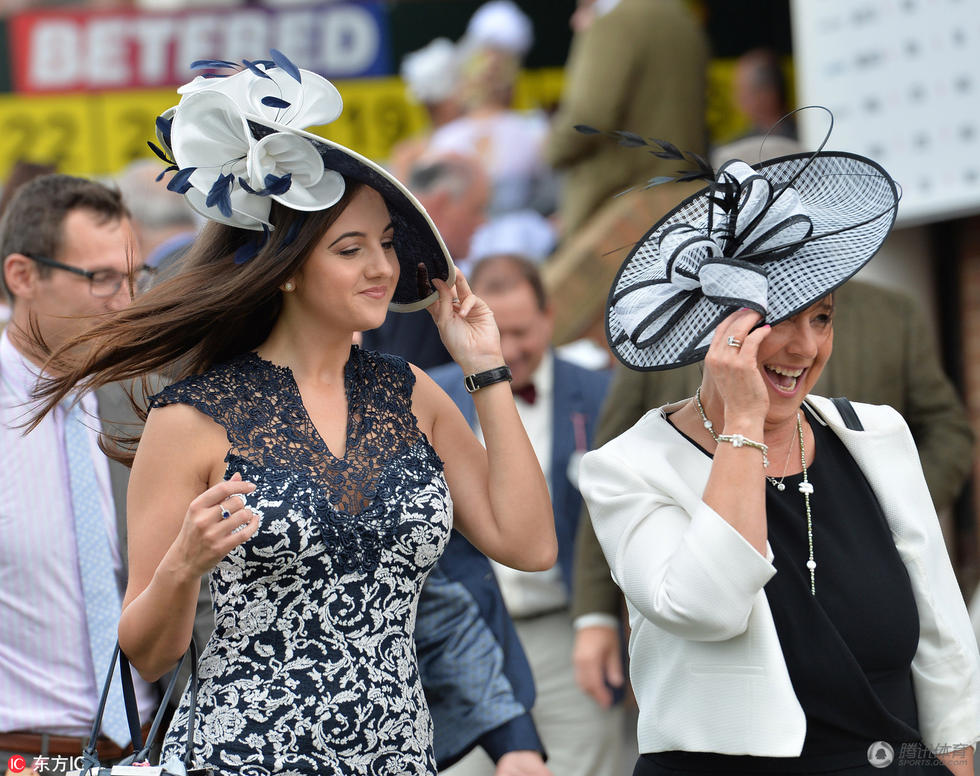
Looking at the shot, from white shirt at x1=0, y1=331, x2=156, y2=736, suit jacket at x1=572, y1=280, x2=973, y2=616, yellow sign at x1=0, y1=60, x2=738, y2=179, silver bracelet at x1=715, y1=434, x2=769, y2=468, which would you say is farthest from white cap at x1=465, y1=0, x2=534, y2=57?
silver bracelet at x1=715, y1=434, x2=769, y2=468

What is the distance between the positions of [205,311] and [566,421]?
7.39 ft

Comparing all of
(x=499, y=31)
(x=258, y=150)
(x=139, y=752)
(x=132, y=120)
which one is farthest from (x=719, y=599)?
(x=132, y=120)

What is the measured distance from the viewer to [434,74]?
9.97 metres

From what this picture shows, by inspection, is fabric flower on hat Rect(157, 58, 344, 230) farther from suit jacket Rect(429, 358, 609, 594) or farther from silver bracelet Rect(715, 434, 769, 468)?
suit jacket Rect(429, 358, 609, 594)

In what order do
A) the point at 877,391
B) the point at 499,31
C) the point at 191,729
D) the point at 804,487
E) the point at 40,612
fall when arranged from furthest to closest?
1. the point at 499,31
2. the point at 877,391
3. the point at 40,612
4. the point at 804,487
5. the point at 191,729

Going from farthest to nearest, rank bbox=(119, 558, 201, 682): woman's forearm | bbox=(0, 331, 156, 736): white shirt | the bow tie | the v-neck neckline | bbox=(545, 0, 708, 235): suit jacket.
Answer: bbox=(545, 0, 708, 235): suit jacket → the bow tie → bbox=(0, 331, 156, 736): white shirt → the v-neck neckline → bbox=(119, 558, 201, 682): woman's forearm

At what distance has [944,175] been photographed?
21.7 ft

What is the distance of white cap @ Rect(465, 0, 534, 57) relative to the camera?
32.2ft

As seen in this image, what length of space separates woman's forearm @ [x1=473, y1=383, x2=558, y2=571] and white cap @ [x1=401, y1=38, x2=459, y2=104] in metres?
7.27

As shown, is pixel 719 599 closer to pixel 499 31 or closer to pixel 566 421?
pixel 566 421

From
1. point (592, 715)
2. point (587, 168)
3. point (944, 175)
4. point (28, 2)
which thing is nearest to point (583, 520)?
point (592, 715)

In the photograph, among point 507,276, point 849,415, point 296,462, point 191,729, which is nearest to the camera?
point 191,729

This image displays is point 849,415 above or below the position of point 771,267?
below

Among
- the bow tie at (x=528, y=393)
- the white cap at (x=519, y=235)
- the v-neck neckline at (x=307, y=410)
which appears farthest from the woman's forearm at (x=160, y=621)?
the white cap at (x=519, y=235)
